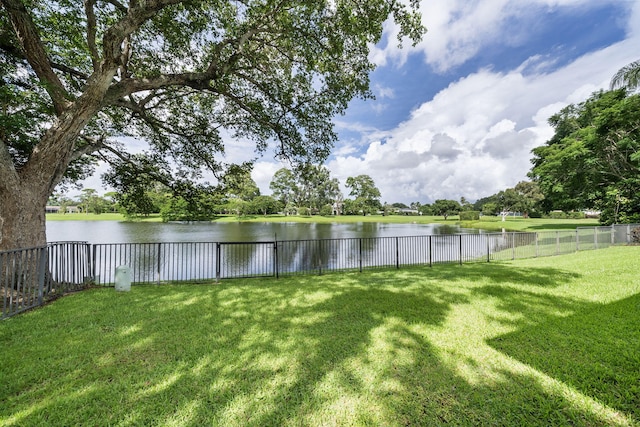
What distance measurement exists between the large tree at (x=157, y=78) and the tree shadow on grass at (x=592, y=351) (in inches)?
286

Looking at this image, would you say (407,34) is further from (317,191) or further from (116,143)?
(317,191)

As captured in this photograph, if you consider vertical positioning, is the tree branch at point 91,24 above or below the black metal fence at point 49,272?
above

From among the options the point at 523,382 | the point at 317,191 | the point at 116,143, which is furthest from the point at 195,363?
the point at 317,191

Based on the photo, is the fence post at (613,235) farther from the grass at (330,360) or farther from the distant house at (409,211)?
the distant house at (409,211)

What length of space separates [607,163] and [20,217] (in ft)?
108

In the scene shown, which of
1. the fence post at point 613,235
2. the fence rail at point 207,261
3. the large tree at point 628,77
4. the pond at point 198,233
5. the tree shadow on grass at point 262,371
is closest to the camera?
the tree shadow on grass at point 262,371

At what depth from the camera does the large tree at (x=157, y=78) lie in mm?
5309

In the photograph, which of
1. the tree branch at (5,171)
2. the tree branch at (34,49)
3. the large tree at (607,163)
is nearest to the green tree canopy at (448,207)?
the large tree at (607,163)

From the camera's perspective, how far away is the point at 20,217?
213 inches

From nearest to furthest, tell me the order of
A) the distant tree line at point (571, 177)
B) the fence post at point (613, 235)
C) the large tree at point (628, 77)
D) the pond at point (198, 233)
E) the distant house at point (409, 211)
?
the distant tree line at point (571, 177) → the fence post at point (613, 235) → the large tree at point (628, 77) → the pond at point (198, 233) → the distant house at point (409, 211)

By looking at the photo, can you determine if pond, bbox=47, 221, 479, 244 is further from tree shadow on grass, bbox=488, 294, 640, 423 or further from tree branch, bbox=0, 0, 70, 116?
tree shadow on grass, bbox=488, 294, 640, 423

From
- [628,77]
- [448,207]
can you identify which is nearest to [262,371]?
[628,77]

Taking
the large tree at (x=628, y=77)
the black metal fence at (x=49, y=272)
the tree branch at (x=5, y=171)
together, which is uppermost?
the large tree at (x=628, y=77)

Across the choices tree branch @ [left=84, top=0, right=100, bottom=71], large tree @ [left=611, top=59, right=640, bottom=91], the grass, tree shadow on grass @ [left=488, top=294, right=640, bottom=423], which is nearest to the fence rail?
the grass
